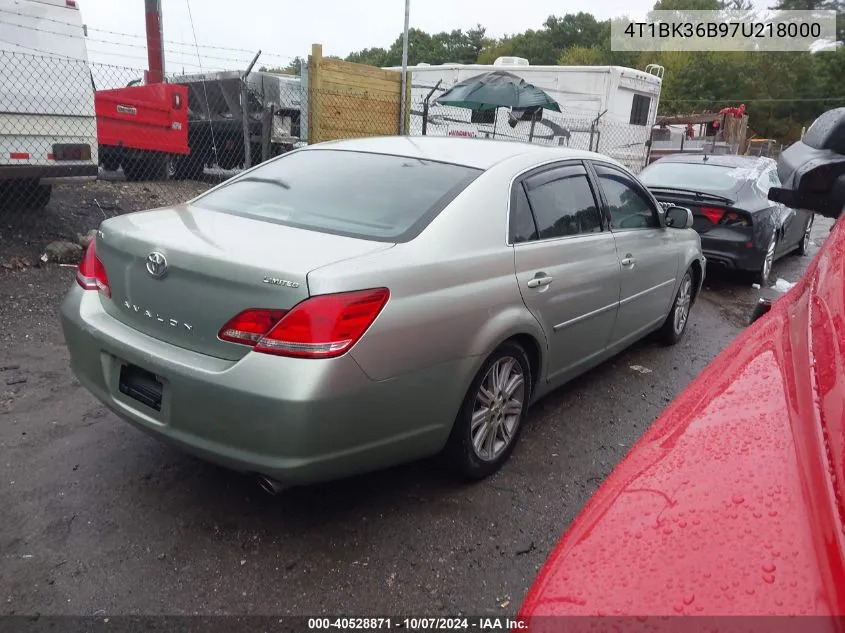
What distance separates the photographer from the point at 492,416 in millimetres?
3082

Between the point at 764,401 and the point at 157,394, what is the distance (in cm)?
211

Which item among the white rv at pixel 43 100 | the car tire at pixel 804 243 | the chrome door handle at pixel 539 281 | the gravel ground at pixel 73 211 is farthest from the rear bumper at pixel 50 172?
the car tire at pixel 804 243

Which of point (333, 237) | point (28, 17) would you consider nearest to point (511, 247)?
point (333, 237)

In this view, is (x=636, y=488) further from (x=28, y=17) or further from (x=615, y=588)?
(x=28, y=17)

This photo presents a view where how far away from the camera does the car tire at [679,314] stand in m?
5.24

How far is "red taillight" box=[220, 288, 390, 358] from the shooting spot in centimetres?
224

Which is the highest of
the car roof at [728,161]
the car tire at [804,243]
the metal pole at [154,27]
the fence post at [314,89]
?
the metal pole at [154,27]

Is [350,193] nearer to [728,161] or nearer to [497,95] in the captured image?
[728,161]

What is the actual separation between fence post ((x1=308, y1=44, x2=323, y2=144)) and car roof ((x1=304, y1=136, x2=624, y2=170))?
15.2 ft

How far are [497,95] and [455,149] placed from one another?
886 centimetres

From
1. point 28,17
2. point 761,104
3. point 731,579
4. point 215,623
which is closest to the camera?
point 731,579

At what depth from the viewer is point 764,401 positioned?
1232 mm

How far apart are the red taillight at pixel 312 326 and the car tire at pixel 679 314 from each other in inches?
142

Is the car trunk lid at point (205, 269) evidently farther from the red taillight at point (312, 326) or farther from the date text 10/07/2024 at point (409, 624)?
the date text 10/07/2024 at point (409, 624)
